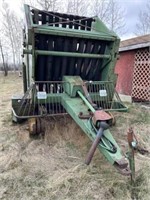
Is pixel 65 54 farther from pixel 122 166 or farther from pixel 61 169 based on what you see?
pixel 122 166

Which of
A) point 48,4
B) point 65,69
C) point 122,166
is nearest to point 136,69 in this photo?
point 65,69

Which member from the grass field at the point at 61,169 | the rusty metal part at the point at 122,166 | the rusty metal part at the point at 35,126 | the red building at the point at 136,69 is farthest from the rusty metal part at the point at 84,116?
the red building at the point at 136,69

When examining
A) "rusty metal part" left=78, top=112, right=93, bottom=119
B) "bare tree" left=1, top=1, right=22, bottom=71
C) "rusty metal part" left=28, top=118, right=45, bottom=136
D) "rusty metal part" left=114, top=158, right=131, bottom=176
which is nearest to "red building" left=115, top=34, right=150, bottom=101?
"rusty metal part" left=28, top=118, right=45, bottom=136

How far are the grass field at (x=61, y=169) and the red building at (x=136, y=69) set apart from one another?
3152 millimetres

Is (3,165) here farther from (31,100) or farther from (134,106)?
(134,106)

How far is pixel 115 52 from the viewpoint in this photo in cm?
384

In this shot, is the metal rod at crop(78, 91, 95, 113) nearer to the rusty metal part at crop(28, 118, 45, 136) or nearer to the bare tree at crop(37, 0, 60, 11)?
the rusty metal part at crop(28, 118, 45, 136)

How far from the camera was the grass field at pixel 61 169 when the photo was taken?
7.56 feet

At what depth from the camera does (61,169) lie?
2.81 m

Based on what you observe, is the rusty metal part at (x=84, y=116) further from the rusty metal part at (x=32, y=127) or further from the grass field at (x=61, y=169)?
the rusty metal part at (x=32, y=127)

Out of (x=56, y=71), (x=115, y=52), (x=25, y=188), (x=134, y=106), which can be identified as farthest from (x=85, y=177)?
(x=134, y=106)

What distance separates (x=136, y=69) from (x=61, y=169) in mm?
5449

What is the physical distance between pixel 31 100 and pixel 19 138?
27.8 inches

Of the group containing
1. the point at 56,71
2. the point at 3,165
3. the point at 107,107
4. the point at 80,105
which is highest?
the point at 56,71
